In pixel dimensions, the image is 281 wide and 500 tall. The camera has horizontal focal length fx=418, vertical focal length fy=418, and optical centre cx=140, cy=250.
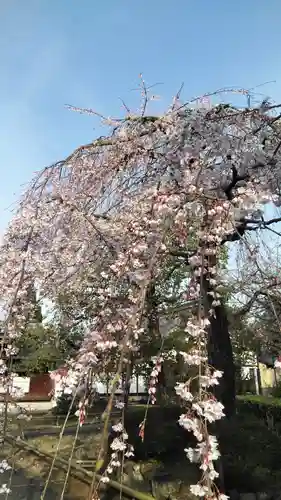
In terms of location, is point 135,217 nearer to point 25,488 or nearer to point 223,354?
point 223,354

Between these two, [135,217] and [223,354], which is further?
[223,354]

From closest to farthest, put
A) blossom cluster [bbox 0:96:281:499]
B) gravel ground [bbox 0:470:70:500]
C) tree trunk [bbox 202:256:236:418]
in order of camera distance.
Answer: blossom cluster [bbox 0:96:281:499]
gravel ground [bbox 0:470:70:500]
tree trunk [bbox 202:256:236:418]

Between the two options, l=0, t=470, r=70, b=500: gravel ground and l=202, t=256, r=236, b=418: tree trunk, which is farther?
l=202, t=256, r=236, b=418: tree trunk

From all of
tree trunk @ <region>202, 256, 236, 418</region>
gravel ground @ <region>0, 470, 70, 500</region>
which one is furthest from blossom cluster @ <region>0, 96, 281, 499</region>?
gravel ground @ <region>0, 470, 70, 500</region>

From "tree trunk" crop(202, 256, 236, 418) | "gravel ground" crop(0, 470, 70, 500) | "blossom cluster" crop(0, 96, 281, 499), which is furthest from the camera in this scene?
"tree trunk" crop(202, 256, 236, 418)

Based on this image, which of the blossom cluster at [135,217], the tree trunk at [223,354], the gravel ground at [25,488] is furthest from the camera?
the tree trunk at [223,354]

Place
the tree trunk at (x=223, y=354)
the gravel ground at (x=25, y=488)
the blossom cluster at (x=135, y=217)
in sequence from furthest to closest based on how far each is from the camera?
the tree trunk at (x=223, y=354), the gravel ground at (x=25, y=488), the blossom cluster at (x=135, y=217)

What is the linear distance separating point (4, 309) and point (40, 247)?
2.12ft

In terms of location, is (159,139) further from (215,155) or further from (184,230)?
(184,230)

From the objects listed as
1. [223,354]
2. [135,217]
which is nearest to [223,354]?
[223,354]

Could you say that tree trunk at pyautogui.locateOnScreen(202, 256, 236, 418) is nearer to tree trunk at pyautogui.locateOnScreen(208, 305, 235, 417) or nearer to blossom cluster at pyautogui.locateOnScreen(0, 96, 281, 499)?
tree trunk at pyautogui.locateOnScreen(208, 305, 235, 417)

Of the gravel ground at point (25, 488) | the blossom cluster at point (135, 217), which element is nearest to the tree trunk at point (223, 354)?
the blossom cluster at point (135, 217)

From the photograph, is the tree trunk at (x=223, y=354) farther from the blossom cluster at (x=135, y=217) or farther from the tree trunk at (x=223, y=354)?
the blossom cluster at (x=135, y=217)

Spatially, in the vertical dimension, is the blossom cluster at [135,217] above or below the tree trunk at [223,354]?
above
